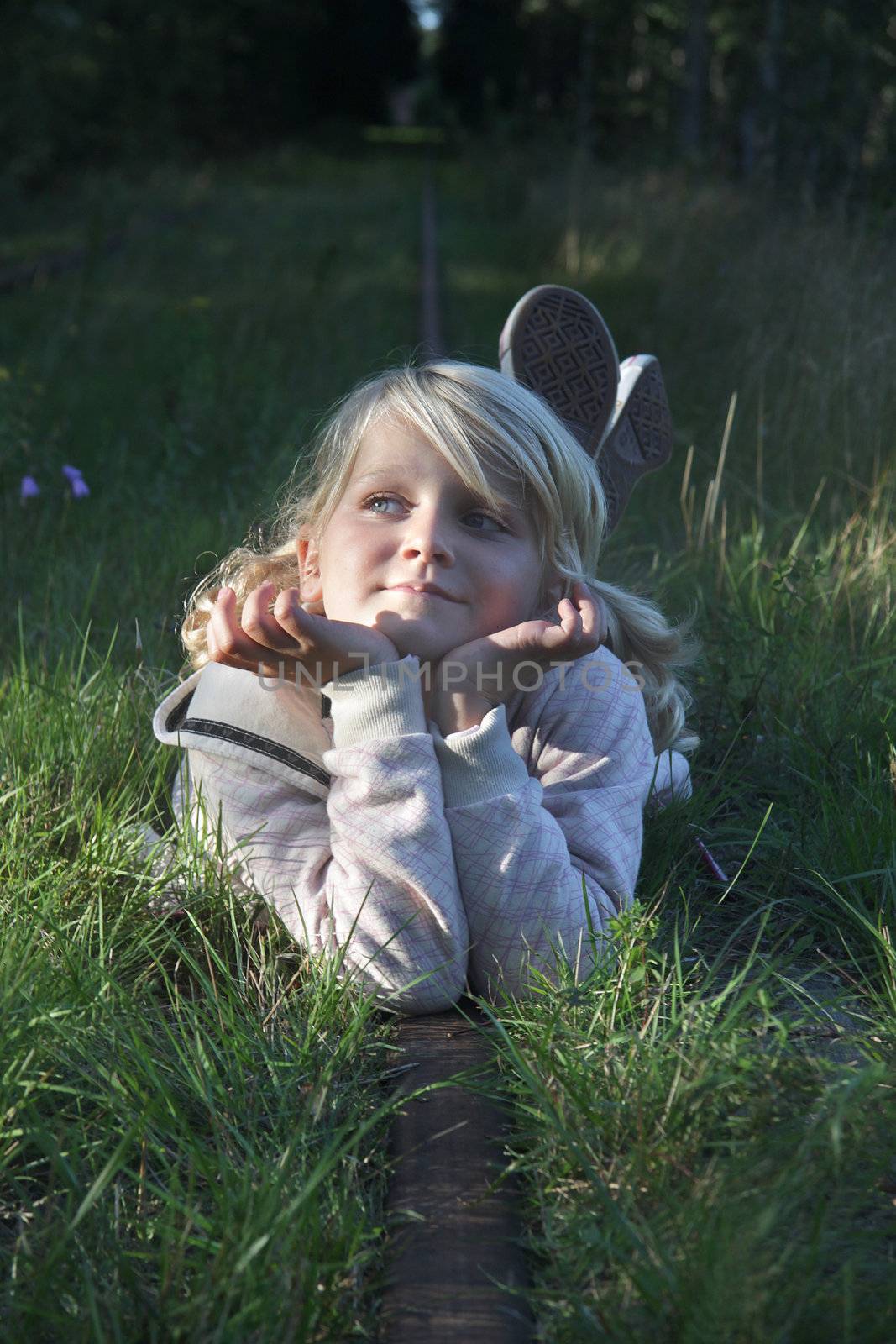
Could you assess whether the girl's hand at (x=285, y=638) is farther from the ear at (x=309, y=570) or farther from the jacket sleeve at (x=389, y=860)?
the ear at (x=309, y=570)

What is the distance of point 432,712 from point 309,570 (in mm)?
436

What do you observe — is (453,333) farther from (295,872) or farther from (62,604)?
(295,872)

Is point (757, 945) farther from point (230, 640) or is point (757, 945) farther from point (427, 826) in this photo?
point (230, 640)

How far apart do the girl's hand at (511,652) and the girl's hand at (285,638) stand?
11cm

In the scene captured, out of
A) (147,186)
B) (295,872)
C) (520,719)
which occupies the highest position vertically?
(520,719)

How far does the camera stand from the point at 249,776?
7.23ft

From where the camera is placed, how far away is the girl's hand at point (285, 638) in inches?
76.9

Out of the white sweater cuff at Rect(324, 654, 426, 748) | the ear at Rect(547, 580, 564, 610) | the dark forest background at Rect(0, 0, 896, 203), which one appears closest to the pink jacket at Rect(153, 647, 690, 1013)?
the white sweater cuff at Rect(324, 654, 426, 748)

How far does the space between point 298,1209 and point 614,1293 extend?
35cm

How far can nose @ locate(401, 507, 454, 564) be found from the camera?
6.89ft

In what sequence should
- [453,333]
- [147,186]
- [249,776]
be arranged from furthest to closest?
[147,186] < [453,333] < [249,776]

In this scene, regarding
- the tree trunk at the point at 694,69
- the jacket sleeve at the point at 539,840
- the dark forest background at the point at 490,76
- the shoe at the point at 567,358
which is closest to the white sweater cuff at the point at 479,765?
the jacket sleeve at the point at 539,840

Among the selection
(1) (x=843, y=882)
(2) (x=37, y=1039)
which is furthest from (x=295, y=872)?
(1) (x=843, y=882)

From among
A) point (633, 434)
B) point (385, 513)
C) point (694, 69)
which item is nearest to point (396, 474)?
point (385, 513)
